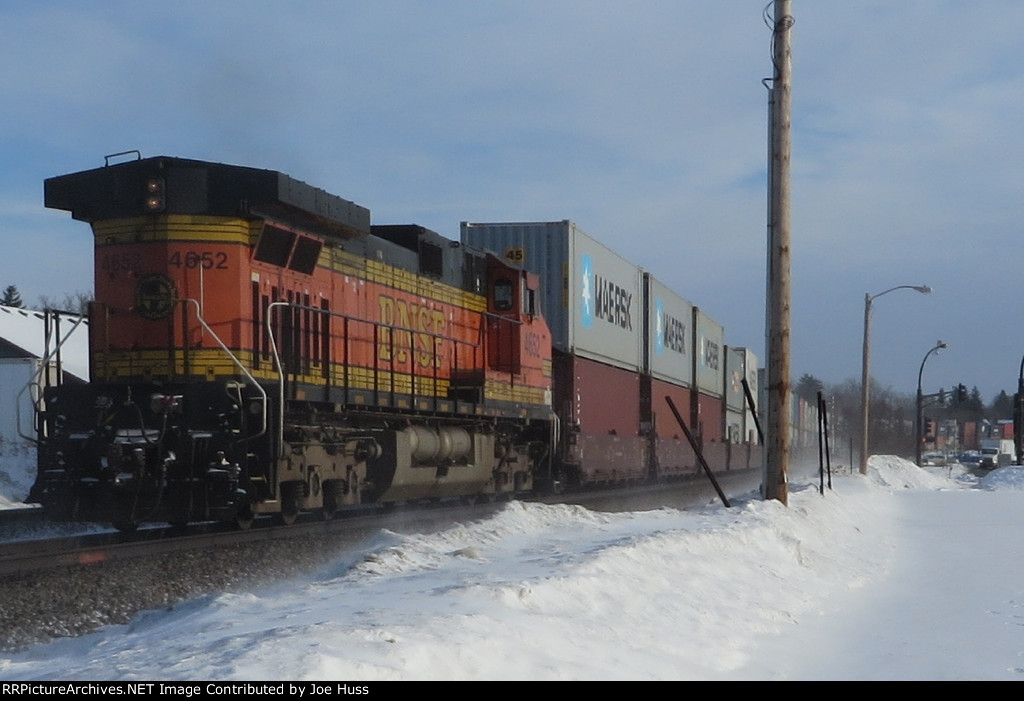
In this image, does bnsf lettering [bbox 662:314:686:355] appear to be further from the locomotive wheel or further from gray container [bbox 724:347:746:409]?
the locomotive wheel

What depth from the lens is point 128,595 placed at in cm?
872

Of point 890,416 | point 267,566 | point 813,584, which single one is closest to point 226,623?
point 267,566

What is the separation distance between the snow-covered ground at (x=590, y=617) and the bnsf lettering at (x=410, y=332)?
361 centimetres

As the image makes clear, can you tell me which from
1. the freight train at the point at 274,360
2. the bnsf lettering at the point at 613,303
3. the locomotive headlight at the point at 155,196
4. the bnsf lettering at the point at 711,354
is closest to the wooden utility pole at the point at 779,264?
the freight train at the point at 274,360

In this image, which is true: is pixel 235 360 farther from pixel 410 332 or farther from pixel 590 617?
pixel 590 617

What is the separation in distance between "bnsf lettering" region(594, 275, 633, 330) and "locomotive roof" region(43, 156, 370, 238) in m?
11.6

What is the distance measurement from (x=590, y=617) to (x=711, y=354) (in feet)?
99.4

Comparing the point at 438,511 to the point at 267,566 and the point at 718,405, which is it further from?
the point at 718,405

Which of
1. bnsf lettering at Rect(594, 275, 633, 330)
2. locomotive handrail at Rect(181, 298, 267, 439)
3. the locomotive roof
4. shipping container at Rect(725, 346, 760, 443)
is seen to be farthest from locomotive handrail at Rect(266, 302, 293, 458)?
shipping container at Rect(725, 346, 760, 443)

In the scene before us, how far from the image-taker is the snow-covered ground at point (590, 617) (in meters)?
5.11

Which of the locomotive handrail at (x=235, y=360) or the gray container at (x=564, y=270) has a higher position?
the gray container at (x=564, y=270)

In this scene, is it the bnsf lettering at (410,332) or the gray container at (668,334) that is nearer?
the bnsf lettering at (410,332)

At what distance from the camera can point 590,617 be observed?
21.9 feet

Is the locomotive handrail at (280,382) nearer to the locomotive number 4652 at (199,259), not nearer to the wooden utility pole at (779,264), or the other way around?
the locomotive number 4652 at (199,259)
